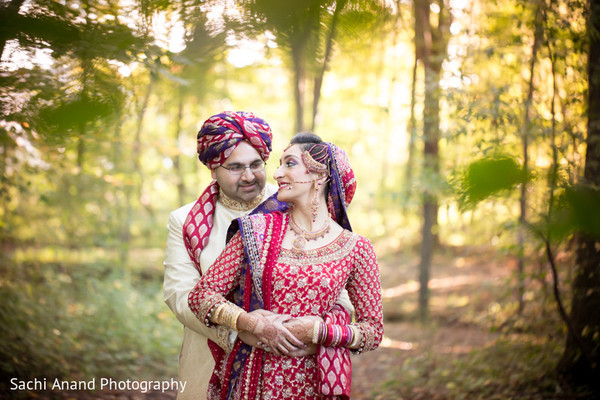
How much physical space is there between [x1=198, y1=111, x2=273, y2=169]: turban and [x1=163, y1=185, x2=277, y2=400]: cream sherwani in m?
0.34

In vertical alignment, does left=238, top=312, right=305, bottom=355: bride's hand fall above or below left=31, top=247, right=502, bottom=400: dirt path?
above

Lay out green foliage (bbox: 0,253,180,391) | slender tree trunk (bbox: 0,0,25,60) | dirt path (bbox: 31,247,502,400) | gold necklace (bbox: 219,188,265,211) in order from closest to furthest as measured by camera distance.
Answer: slender tree trunk (bbox: 0,0,25,60) < gold necklace (bbox: 219,188,265,211) < green foliage (bbox: 0,253,180,391) < dirt path (bbox: 31,247,502,400)

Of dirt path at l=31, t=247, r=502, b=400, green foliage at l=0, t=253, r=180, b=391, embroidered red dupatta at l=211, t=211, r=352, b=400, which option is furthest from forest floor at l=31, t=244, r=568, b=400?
embroidered red dupatta at l=211, t=211, r=352, b=400

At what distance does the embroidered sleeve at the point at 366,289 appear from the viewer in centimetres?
210

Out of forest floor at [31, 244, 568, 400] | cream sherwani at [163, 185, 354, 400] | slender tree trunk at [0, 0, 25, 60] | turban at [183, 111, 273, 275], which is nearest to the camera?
slender tree trunk at [0, 0, 25, 60]

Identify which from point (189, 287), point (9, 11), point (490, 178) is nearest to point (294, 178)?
point (189, 287)

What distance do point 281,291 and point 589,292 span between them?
3.32 m

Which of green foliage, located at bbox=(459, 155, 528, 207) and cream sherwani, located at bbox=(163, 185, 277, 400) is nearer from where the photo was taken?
green foliage, located at bbox=(459, 155, 528, 207)

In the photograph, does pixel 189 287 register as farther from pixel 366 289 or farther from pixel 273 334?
pixel 366 289

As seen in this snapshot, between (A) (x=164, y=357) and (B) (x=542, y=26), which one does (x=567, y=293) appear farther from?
(A) (x=164, y=357)

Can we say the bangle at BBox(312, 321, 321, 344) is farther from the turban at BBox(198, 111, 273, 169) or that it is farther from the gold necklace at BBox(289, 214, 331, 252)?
the turban at BBox(198, 111, 273, 169)

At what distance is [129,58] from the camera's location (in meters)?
1.93

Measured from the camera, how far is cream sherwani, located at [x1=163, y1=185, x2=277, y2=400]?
98.5 inches

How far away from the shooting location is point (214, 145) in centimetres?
263
